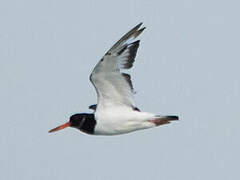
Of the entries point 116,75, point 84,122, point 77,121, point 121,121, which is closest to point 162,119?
point 121,121

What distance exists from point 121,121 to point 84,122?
2.99 feet

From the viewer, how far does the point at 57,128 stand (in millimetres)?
20797

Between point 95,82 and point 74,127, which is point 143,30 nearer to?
point 95,82

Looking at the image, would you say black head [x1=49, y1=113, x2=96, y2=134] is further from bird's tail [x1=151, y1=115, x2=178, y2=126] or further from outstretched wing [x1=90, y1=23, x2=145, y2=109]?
bird's tail [x1=151, y1=115, x2=178, y2=126]

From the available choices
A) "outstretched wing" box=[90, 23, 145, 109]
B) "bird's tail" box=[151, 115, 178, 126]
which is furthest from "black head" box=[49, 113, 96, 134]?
"bird's tail" box=[151, 115, 178, 126]

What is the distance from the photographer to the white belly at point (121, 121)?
19078mm

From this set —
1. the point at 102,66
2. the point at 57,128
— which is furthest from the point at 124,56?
the point at 57,128

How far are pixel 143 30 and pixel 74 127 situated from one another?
287cm

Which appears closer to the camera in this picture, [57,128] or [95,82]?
[95,82]

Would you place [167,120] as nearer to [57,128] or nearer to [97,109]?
[97,109]

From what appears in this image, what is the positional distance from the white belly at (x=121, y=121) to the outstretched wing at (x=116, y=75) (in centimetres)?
19

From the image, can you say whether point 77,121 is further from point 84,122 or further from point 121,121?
Result: point 121,121

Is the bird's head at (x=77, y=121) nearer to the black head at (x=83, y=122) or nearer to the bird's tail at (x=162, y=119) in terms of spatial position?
the black head at (x=83, y=122)

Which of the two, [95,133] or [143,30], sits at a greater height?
[143,30]
